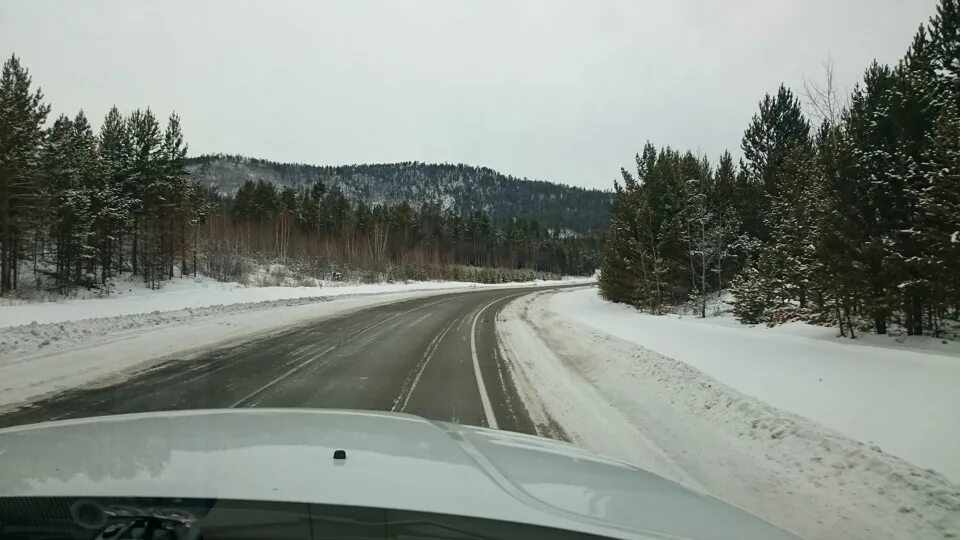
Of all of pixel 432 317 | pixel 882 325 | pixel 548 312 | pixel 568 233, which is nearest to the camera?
pixel 882 325

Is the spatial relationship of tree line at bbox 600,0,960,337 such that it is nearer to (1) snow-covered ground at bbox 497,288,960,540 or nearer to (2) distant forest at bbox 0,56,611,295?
(1) snow-covered ground at bbox 497,288,960,540

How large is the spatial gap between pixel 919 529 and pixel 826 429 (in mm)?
2224

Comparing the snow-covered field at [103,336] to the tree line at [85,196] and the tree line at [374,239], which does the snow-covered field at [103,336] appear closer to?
the tree line at [85,196]

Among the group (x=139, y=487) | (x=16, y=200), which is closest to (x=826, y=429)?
(x=139, y=487)

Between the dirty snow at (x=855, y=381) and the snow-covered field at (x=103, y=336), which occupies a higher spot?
the snow-covered field at (x=103, y=336)

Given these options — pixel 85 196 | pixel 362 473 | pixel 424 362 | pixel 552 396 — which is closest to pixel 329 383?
pixel 424 362

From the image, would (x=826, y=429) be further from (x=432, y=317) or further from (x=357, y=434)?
(x=432, y=317)

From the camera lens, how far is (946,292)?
11.1 meters

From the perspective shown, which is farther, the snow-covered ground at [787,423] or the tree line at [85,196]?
the tree line at [85,196]

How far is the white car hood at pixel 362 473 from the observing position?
2008 millimetres

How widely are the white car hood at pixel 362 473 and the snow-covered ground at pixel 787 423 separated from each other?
1.36 m

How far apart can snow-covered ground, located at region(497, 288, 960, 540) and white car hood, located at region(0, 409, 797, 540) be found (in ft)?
4.45

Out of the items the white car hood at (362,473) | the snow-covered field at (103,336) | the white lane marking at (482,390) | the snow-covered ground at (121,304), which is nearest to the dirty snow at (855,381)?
the white lane marking at (482,390)

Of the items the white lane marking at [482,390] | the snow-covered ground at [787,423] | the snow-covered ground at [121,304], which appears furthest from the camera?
the snow-covered ground at [121,304]
